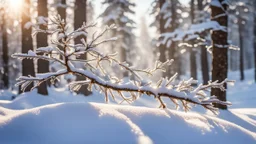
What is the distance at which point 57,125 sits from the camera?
10.4 feet

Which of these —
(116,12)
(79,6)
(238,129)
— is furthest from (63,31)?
(116,12)

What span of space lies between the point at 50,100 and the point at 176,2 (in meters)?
17.5

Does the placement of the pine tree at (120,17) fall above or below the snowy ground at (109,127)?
above

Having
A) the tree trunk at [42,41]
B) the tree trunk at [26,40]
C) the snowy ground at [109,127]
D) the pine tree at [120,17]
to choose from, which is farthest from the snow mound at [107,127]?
the pine tree at [120,17]

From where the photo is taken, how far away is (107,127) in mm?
3186

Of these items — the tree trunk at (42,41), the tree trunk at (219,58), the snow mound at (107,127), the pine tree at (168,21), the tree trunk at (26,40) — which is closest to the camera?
the snow mound at (107,127)

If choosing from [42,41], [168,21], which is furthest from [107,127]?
[168,21]

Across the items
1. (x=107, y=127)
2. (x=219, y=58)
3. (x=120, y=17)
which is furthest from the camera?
(x=120, y=17)

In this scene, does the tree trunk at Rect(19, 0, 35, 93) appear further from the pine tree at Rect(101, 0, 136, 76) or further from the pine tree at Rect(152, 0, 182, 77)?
the pine tree at Rect(101, 0, 136, 76)

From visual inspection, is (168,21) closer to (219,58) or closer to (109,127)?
(219,58)

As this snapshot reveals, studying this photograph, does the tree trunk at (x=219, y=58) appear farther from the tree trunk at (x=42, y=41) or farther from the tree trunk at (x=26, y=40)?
the tree trunk at (x=26, y=40)

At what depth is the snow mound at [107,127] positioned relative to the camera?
9.93ft

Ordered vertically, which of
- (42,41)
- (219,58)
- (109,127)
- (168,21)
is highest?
(168,21)

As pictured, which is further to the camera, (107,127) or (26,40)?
(26,40)
